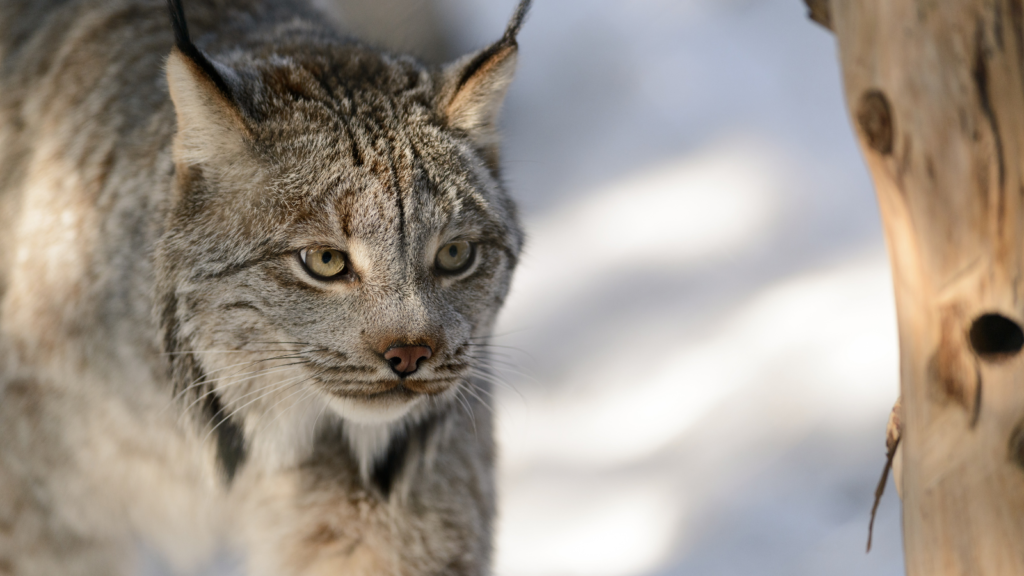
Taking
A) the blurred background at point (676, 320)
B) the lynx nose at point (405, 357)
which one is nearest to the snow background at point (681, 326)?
the blurred background at point (676, 320)

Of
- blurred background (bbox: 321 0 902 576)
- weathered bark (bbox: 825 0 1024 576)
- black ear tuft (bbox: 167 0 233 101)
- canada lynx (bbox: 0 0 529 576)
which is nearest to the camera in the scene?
weathered bark (bbox: 825 0 1024 576)

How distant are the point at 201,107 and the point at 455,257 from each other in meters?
0.45

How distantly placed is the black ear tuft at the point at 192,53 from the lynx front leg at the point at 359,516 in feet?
2.39

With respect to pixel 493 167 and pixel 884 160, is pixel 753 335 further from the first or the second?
pixel 884 160

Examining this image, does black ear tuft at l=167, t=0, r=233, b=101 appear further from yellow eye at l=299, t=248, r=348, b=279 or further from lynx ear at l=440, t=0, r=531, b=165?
lynx ear at l=440, t=0, r=531, b=165

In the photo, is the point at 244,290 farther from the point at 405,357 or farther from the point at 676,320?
the point at 676,320

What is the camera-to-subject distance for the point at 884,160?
1297 mm

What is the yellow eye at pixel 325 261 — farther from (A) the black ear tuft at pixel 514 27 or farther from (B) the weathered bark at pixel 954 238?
(B) the weathered bark at pixel 954 238

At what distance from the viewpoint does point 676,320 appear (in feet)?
10.5

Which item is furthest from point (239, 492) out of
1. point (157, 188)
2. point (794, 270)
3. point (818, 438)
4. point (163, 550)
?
point (794, 270)

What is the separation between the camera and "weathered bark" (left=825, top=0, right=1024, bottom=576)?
3.93ft

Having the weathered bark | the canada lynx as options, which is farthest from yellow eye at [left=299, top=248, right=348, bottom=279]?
the weathered bark

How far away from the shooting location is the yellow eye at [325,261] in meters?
1.54

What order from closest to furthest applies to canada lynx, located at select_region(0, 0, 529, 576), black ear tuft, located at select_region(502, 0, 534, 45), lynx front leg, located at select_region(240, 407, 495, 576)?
canada lynx, located at select_region(0, 0, 529, 576)
black ear tuft, located at select_region(502, 0, 534, 45)
lynx front leg, located at select_region(240, 407, 495, 576)
